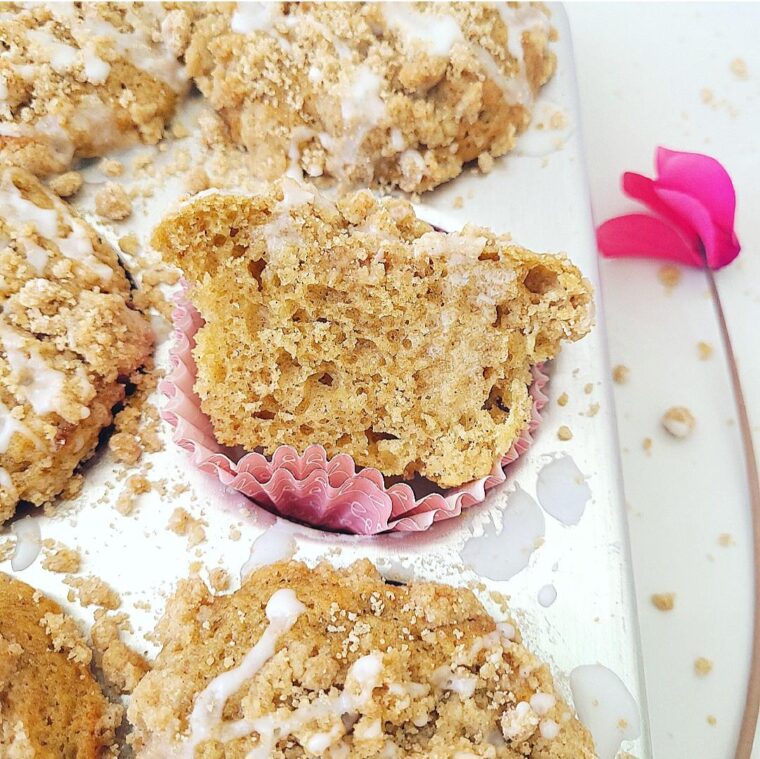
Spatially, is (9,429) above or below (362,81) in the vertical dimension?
below

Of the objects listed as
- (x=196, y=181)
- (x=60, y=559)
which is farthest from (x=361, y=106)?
(x=60, y=559)

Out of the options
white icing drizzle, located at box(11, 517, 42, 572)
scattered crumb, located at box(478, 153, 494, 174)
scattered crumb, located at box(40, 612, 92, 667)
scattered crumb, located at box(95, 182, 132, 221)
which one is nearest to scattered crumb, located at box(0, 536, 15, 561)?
white icing drizzle, located at box(11, 517, 42, 572)

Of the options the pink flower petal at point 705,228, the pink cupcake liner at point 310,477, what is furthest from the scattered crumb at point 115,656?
the pink flower petal at point 705,228

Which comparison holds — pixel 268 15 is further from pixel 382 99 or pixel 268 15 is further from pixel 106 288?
pixel 106 288

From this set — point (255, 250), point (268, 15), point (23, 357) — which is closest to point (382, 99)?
point (268, 15)

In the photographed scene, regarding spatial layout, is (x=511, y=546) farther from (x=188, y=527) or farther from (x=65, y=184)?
(x=65, y=184)

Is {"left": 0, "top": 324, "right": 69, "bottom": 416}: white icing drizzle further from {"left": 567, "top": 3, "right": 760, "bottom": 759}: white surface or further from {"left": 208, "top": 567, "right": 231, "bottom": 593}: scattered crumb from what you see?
{"left": 567, "top": 3, "right": 760, "bottom": 759}: white surface

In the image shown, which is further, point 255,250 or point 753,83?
point 753,83

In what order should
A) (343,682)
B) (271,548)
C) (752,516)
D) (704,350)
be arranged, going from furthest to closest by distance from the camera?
1. (704,350)
2. (752,516)
3. (271,548)
4. (343,682)
